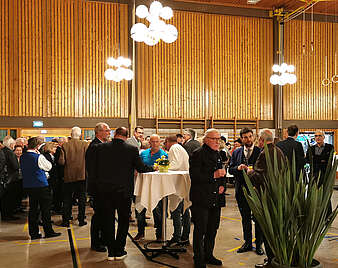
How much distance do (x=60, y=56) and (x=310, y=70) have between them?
34.3 feet

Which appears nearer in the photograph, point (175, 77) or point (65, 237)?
point (65, 237)

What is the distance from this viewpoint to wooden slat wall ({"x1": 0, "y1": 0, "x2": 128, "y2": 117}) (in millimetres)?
12102

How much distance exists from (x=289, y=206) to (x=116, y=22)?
1205 centimetres

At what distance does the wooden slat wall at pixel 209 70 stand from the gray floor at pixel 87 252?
8.29 meters

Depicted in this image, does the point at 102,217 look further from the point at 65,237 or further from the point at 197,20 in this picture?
the point at 197,20

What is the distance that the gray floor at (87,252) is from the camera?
396cm

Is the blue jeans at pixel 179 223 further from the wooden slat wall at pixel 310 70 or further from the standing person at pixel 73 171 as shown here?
the wooden slat wall at pixel 310 70

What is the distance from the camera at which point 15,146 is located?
6859mm

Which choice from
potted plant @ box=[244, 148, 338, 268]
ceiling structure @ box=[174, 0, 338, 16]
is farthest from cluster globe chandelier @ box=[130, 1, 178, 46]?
ceiling structure @ box=[174, 0, 338, 16]

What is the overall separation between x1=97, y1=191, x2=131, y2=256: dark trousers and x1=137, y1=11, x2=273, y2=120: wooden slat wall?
9186 mm

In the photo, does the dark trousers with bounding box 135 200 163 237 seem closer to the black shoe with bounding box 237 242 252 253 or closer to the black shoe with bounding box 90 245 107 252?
Result: the black shoe with bounding box 90 245 107 252

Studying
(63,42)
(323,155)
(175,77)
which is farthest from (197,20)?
(323,155)

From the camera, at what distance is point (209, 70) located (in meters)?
13.9

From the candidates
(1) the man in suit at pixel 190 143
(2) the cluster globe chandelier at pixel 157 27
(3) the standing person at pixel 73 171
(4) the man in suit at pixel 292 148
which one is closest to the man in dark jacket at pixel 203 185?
(4) the man in suit at pixel 292 148
